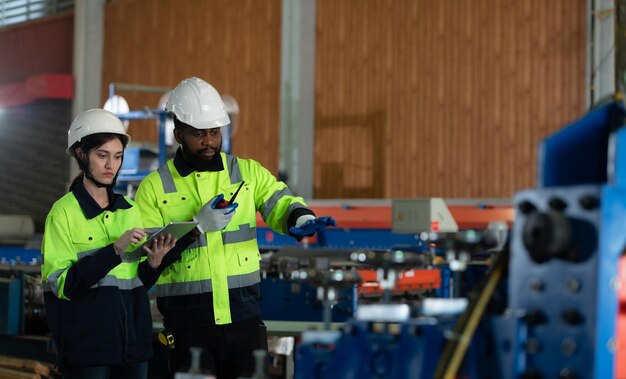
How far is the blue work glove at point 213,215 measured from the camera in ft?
10.5

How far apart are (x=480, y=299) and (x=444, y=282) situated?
4.64 metres

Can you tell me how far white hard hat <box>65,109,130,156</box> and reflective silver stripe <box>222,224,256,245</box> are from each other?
0.54m

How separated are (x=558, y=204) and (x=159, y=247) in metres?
1.86

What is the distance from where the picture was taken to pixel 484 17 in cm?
1112

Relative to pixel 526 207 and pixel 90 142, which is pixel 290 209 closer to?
pixel 90 142

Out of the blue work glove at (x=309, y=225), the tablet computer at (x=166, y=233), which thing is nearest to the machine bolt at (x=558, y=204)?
the blue work glove at (x=309, y=225)

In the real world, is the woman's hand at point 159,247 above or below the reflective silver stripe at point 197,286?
above

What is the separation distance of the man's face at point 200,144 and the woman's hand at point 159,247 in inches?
15.0

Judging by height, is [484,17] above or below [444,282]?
above

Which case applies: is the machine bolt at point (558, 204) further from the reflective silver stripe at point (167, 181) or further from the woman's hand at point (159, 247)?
the reflective silver stripe at point (167, 181)

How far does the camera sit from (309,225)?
3162 millimetres

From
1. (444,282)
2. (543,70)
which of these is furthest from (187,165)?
(543,70)

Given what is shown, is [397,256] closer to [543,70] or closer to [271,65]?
[543,70]

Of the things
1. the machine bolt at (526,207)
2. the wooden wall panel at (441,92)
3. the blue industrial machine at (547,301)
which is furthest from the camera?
the wooden wall panel at (441,92)
